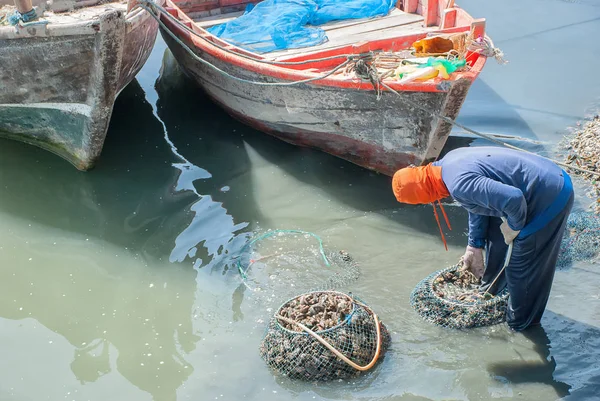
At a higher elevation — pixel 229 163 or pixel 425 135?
pixel 425 135

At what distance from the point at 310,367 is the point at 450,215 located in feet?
A: 8.93

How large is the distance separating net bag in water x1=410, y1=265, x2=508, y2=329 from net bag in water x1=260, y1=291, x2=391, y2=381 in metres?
0.52

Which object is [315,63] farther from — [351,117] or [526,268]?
[526,268]

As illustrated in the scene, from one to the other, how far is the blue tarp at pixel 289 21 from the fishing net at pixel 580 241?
3.97 meters

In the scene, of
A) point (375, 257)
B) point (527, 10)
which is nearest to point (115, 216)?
point (375, 257)

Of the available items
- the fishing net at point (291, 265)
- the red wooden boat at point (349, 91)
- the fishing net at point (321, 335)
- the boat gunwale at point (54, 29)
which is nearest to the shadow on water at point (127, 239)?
the fishing net at point (291, 265)

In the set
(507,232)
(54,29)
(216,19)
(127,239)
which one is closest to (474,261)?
(507,232)

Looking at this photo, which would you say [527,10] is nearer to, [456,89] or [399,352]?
[456,89]

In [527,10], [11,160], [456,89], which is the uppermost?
[456,89]

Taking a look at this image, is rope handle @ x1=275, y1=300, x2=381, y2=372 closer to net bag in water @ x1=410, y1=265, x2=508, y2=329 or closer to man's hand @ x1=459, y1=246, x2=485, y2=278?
net bag in water @ x1=410, y1=265, x2=508, y2=329

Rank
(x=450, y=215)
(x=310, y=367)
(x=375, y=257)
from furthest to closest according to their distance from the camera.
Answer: (x=450, y=215), (x=375, y=257), (x=310, y=367)

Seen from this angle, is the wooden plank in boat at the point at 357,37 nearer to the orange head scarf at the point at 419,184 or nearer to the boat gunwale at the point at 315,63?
the boat gunwale at the point at 315,63

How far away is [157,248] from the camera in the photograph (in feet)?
20.4

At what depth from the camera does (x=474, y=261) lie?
4898 mm
